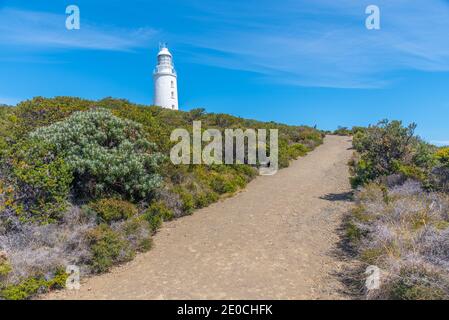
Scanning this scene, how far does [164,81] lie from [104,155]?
30.9 metres

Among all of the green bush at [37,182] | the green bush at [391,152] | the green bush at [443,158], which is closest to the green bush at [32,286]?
the green bush at [37,182]

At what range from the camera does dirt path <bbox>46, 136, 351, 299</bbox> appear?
5.23 m

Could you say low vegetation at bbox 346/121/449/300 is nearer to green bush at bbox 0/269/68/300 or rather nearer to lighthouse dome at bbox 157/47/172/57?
green bush at bbox 0/269/68/300

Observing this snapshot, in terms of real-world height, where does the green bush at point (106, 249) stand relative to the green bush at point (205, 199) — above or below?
below

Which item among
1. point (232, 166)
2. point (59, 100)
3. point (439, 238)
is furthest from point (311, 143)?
point (439, 238)

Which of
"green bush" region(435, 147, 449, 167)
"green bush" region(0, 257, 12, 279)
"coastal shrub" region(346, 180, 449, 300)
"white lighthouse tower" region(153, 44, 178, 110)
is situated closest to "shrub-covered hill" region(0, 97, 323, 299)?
"green bush" region(0, 257, 12, 279)

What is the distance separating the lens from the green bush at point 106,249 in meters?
6.11

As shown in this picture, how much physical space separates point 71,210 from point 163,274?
2.88 meters

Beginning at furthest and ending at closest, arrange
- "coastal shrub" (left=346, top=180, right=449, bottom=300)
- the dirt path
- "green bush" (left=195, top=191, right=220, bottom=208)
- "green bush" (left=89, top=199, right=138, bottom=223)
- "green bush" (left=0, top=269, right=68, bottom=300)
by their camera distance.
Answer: "green bush" (left=195, top=191, right=220, bottom=208) → "green bush" (left=89, top=199, right=138, bottom=223) → the dirt path → "green bush" (left=0, top=269, right=68, bottom=300) → "coastal shrub" (left=346, top=180, right=449, bottom=300)

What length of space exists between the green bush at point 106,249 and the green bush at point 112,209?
749 mm

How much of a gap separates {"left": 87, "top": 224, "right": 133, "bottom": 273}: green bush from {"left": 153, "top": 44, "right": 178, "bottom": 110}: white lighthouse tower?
105 ft

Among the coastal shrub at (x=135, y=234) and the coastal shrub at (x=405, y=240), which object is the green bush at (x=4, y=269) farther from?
the coastal shrub at (x=405, y=240)
